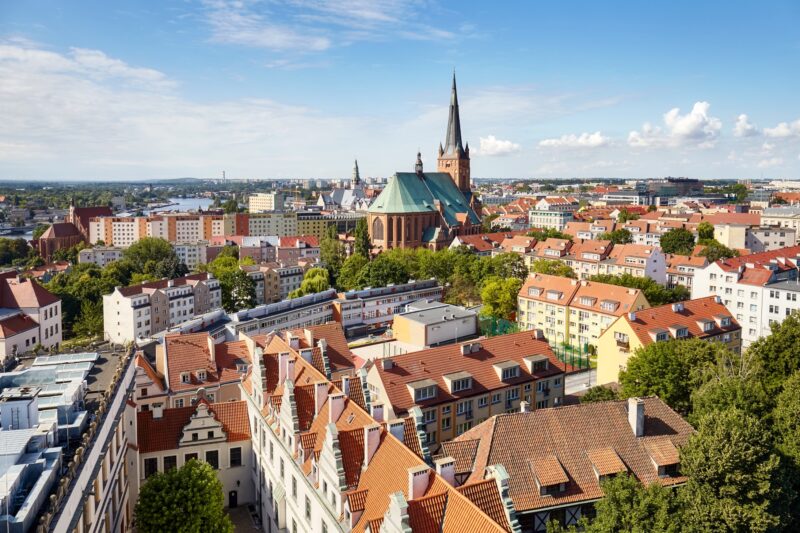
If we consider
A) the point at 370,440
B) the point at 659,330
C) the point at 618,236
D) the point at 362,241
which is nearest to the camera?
the point at 370,440

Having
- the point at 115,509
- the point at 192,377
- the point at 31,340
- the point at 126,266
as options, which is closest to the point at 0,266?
the point at 126,266

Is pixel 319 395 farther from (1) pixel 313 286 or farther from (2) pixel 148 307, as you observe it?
(1) pixel 313 286

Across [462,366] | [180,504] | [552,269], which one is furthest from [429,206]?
[180,504]

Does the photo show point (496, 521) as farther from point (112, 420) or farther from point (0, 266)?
point (0, 266)

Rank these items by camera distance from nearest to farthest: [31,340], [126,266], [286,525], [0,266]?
1. [286,525]
2. [31,340]
3. [126,266]
4. [0,266]

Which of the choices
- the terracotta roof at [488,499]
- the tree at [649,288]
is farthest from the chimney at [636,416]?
the tree at [649,288]

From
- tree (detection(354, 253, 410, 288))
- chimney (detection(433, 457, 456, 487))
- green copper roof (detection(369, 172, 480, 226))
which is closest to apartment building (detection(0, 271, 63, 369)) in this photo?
tree (detection(354, 253, 410, 288))
